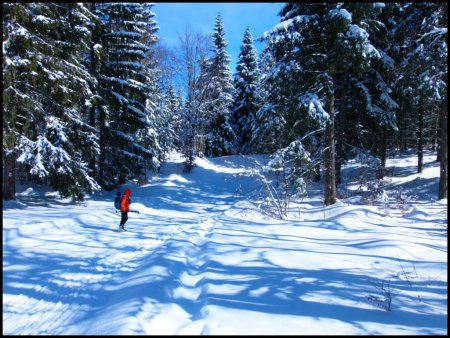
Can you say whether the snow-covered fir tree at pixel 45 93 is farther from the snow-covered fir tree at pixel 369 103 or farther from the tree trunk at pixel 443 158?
the tree trunk at pixel 443 158

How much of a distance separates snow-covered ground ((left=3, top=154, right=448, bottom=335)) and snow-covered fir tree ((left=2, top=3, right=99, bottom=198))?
6.83 feet

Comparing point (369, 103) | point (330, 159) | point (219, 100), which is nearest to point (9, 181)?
point (330, 159)

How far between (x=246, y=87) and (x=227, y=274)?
1426 inches

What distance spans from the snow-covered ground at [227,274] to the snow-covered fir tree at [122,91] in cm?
779

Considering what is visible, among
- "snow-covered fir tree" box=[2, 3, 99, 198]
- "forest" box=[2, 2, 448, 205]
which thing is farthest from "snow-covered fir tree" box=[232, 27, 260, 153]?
"snow-covered fir tree" box=[2, 3, 99, 198]

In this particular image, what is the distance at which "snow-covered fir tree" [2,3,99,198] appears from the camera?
11781 mm

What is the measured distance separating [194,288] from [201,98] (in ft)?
85.8

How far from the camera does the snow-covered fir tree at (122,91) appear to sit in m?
20.4

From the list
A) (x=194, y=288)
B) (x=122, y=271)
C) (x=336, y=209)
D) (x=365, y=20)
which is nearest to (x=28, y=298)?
(x=122, y=271)

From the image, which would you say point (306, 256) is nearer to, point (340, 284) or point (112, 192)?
point (340, 284)

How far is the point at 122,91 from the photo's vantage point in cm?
2089

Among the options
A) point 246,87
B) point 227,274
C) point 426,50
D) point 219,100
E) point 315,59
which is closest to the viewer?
point 227,274

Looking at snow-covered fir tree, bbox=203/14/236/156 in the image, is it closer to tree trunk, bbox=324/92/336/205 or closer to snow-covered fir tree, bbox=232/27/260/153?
snow-covered fir tree, bbox=232/27/260/153

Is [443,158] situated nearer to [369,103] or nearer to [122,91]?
[369,103]
